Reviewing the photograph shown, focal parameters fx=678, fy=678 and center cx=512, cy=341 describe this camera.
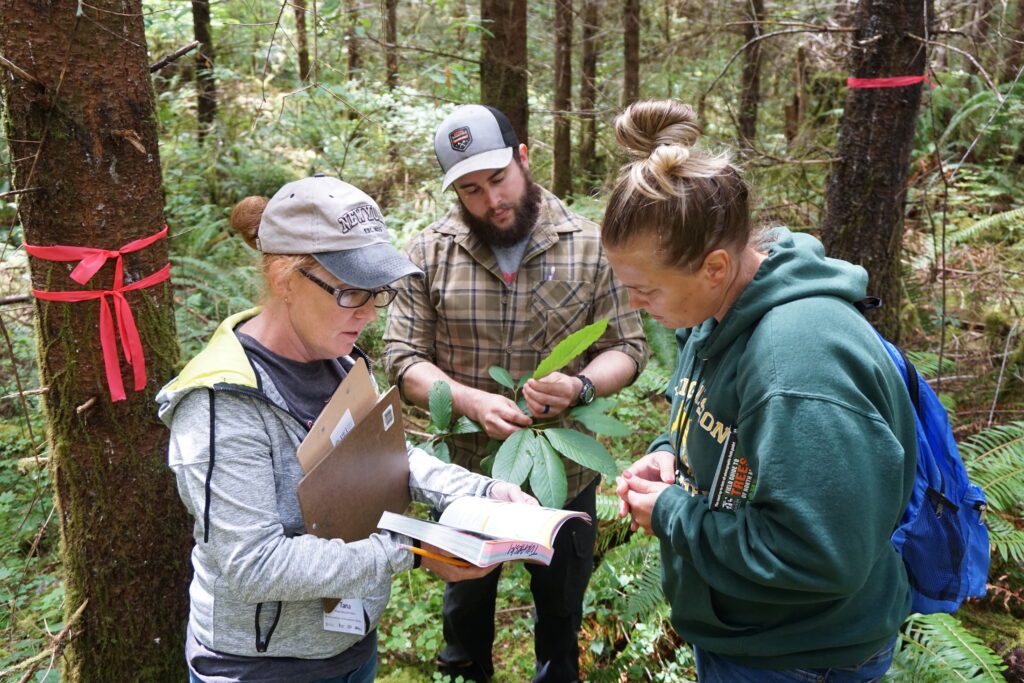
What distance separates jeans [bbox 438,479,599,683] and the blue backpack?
1.32 m

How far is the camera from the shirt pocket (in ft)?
8.36

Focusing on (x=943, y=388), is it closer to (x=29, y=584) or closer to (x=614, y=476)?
(x=614, y=476)

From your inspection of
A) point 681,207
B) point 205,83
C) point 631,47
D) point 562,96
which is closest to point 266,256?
point 681,207

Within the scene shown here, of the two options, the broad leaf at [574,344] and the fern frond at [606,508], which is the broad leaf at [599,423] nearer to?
the broad leaf at [574,344]

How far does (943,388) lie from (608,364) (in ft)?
10.0

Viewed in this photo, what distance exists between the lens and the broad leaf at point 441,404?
2.22 m

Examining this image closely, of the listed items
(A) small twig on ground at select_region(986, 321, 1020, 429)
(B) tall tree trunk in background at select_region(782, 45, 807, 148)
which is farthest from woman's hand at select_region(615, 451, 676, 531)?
(B) tall tree trunk in background at select_region(782, 45, 807, 148)

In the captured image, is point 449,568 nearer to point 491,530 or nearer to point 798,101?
point 491,530

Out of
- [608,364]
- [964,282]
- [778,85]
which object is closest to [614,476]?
[608,364]

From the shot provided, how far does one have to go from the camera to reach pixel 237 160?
341 inches

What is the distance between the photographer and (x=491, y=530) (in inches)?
62.0

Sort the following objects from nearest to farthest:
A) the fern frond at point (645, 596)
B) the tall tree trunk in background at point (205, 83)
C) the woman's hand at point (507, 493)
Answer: the woman's hand at point (507, 493), the fern frond at point (645, 596), the tall tree trunk in background at point (205, 83)

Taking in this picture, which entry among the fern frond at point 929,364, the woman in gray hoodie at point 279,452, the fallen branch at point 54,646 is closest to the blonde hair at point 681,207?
the woman in gray hoodie at point 279,452

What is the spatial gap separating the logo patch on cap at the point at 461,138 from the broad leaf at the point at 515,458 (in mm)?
1102
